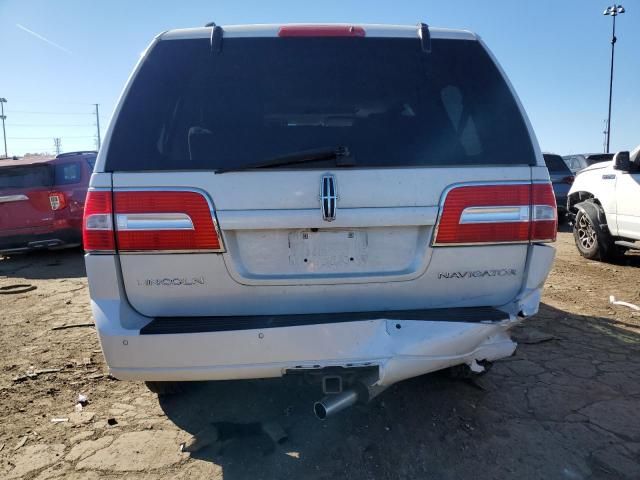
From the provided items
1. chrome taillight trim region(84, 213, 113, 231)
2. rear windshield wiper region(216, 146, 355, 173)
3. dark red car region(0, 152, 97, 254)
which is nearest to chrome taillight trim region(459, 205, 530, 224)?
rear windshield wiper region(216, 146, 355, 173)

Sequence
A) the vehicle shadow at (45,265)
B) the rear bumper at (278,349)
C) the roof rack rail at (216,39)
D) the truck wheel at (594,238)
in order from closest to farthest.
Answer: the rear bumper at (278,349) → the roof rack rail at (216,39) → the truck wheel at (594,238) → the vehicle shadow at (45,265)

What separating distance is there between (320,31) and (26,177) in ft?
24.6

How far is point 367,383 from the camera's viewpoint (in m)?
2.13

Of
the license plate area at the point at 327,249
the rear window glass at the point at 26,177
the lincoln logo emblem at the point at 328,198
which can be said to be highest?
the rear window glass at the point at 26,177

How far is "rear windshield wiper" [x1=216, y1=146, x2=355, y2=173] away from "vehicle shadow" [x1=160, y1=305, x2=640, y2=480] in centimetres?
104

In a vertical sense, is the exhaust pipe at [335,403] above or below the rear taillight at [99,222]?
below

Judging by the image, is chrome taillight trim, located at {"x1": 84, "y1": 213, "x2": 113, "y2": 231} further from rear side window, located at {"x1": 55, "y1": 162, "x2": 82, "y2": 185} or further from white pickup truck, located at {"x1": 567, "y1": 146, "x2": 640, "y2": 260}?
rear side window, located at {"x1": 55, "y1": 162, "x2": 82, "y2": 185}

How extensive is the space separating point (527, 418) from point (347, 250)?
1.69m

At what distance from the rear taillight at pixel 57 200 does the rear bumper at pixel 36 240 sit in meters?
0.40

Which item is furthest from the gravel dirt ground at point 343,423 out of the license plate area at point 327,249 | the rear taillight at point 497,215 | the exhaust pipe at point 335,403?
the rear taillight at point 497,215

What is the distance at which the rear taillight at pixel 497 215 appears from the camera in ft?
7.14

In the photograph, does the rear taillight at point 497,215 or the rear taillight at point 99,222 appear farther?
the rear taillight at point 497,215

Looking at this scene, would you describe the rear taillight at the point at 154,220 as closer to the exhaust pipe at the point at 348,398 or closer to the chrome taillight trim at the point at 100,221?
the chrome taillight trim at the point at 100,221

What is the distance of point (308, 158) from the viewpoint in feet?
6.92
